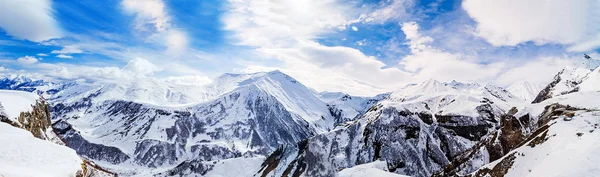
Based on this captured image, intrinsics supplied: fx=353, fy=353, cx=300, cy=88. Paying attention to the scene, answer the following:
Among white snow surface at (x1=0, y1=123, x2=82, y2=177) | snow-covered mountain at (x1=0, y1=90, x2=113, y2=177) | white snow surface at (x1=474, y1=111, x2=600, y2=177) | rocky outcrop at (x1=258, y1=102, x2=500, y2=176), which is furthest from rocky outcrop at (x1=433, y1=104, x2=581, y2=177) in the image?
white snow surface at (x1=0, y1=123, x2=82, y2=177)

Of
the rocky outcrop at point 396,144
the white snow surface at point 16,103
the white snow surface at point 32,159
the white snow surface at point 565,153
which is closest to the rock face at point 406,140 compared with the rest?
the rocky outcrop at point 396,144

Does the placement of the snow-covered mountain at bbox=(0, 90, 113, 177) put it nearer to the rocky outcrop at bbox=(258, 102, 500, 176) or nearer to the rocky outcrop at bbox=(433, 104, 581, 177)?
the rocky outcrop at bbox=(433, 104, 581, 177)

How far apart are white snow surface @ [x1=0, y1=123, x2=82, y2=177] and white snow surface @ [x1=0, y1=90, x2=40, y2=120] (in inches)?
1003

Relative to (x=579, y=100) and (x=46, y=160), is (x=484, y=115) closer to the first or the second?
(x=579, y=100)

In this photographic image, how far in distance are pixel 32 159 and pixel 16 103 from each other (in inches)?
1893

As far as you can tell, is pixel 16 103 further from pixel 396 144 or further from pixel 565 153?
pixel 396 144

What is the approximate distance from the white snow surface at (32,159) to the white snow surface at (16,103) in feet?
83.6

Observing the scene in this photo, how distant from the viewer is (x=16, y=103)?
234 feet

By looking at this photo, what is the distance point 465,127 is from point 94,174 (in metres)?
164

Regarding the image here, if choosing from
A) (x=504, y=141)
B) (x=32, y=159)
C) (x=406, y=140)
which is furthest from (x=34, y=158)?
(x=406, y=140)

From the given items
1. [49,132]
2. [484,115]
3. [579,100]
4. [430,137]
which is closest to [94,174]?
[49,132]

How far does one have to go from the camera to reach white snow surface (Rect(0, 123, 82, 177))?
3003 cm

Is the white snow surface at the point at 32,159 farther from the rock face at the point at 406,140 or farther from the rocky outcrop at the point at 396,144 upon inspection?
the rocky outcrop at the point at 396,144

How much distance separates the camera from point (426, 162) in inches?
6654
